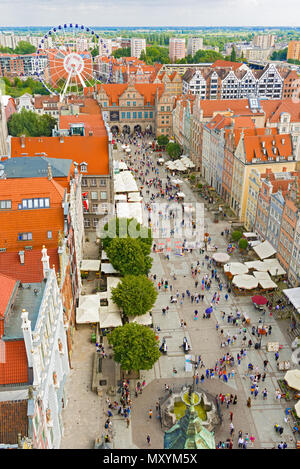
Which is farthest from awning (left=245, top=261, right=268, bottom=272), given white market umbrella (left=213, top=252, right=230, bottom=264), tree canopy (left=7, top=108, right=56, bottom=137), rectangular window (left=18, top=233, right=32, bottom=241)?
tree canopy (left=7, top=108, right=56, bottom=137)

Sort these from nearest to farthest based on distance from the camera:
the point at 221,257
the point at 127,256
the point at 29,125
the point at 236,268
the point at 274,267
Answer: the point at 127,256, the point at 274,267, the point at 236,268, the point at 221,257, the point at 29,125

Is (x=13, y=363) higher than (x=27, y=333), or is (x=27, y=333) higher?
(x=27, y=333)

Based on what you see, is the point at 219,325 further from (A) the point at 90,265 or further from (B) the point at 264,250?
(A) the point at 90,265

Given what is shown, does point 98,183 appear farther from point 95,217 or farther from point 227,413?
point 227,413

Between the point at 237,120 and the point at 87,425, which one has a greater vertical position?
the point at 237,120

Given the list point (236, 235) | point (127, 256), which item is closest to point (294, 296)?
point (236, 235)

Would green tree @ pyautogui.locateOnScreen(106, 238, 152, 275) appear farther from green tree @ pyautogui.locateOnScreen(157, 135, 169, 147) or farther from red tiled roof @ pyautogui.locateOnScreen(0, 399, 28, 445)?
green tree @ pyautogui.locateOnScreen(157, 135, 169, 147)

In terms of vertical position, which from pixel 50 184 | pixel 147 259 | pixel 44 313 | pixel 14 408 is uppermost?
pixel 50 184

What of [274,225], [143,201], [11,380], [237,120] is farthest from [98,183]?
[11,380]
